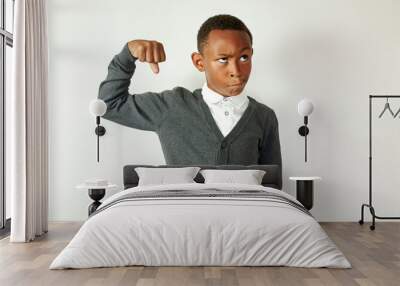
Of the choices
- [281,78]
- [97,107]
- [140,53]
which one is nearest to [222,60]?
[281,78]

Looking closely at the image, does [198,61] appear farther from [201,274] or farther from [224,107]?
[201,274]

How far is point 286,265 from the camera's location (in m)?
4.24

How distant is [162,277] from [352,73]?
3942mm

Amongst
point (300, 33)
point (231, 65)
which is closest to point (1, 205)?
point (231, 65)

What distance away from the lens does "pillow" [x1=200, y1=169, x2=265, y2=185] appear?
5.95m

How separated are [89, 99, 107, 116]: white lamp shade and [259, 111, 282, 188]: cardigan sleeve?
184 centimetres

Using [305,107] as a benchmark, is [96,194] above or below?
below

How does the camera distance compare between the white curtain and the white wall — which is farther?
the white wall

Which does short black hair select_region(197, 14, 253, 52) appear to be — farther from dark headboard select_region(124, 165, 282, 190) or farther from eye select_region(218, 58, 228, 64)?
dark headboard select_region(124, 165, 282, 190)

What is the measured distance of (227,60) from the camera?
21.4ft

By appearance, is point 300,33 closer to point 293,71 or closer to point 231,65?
point 293,71

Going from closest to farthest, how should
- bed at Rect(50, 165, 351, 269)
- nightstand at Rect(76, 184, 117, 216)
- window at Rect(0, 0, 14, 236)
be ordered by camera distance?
bed at Rect(50, 165, 351, 269) → window at Rect(0, 0, 14, 236) → nightstand at Rect(76, 184, 117, 216)

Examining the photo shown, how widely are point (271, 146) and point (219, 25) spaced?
148 centimetres

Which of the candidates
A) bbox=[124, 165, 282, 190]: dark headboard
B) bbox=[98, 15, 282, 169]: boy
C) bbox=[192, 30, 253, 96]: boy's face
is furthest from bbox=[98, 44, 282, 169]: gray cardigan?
bbox=[192, 30, 253, 96]: boy's face
